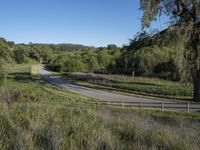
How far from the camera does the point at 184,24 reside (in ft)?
108

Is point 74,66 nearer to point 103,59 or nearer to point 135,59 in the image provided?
point 103,59

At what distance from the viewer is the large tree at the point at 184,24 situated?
32312 mm

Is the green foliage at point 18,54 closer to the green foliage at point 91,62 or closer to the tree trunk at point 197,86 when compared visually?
the green foliage at point 91,62

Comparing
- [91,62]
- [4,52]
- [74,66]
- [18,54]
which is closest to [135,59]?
[74,66]

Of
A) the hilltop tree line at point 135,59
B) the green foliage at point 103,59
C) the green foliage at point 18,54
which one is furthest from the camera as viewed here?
the green foliage at point 103,59

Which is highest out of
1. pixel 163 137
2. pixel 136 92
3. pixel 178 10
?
pixel 178 10

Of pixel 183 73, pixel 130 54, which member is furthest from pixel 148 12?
pixel 130 54

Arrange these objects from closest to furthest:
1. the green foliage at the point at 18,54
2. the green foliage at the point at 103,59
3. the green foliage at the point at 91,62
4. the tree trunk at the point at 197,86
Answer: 1. the tree trunk at the point at 197,86
2. the green foliage at the point at 18,54
3. the green foliage at the point at 103,59
4. the green foliage at the point at 91,62

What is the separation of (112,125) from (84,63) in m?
126

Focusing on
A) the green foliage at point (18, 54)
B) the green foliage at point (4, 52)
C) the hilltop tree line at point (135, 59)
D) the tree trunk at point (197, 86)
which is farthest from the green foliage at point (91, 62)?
the tree trunk at point (197, 86)

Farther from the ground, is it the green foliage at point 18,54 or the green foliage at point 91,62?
the green foliage at point 18,54

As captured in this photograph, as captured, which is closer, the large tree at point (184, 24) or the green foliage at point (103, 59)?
the large tree at point (184, 24)

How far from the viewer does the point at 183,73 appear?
3266 centimetres

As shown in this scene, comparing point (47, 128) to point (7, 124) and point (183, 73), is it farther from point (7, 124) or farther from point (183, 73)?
point (183, 73)
